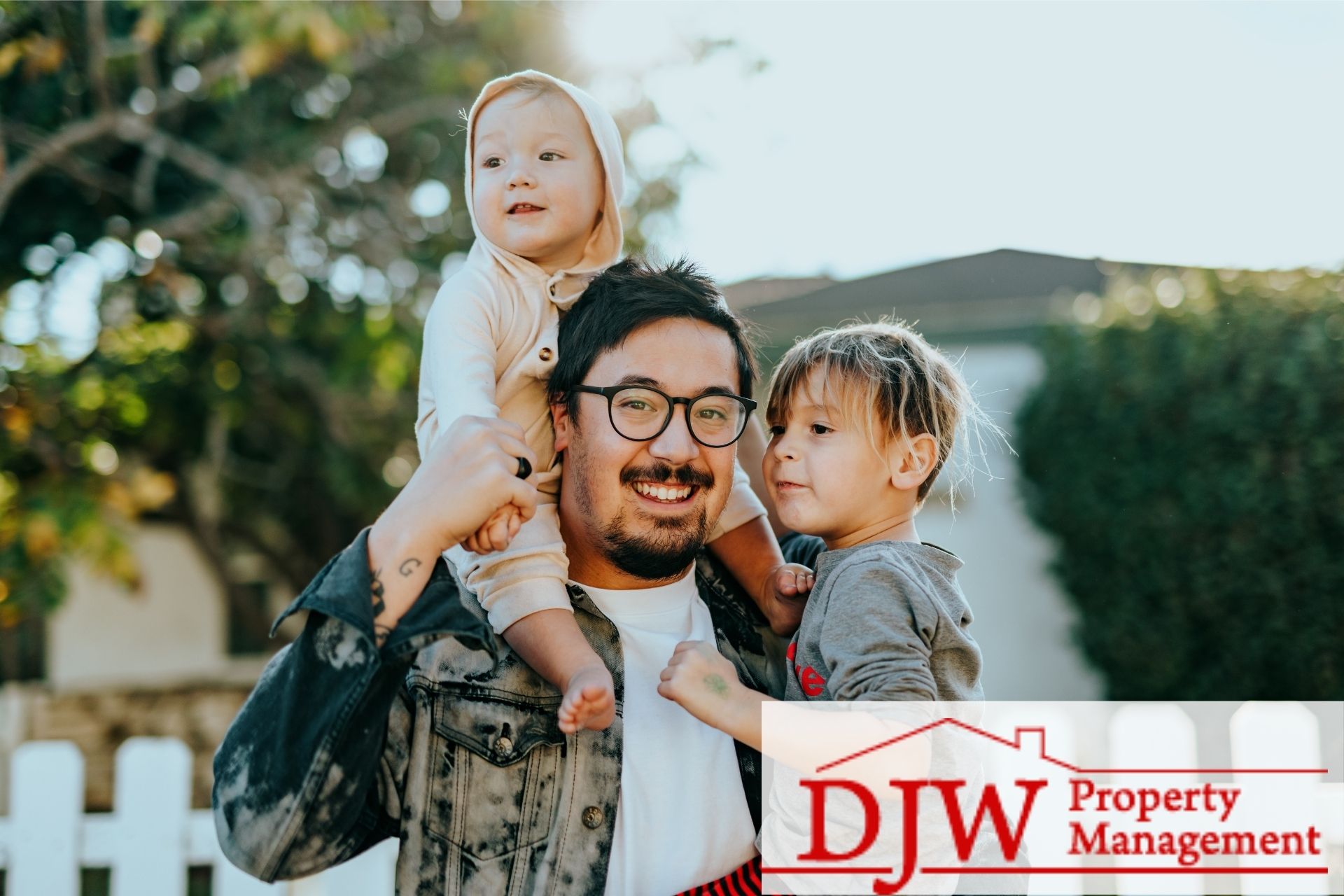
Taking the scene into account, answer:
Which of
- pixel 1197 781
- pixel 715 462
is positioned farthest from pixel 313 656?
pixel 1197 781

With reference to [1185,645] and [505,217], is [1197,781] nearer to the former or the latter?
[505,217]

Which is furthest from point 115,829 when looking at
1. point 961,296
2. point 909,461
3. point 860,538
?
point 961,296

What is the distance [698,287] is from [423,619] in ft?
2.96

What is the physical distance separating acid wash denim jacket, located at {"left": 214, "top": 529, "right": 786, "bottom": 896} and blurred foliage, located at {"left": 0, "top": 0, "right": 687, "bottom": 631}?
498cm

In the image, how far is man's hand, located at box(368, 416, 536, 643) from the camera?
1.72 meters

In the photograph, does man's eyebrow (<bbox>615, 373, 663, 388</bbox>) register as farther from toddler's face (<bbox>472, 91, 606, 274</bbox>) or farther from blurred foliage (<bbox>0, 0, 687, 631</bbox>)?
blurred foliage (<bbox>0, 0, 687, 631</bbox>)

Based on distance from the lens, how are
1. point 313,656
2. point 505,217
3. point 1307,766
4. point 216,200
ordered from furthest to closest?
point 216,200
point 1307,766
point 505,217
point 313,656

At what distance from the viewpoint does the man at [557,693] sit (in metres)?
1.71

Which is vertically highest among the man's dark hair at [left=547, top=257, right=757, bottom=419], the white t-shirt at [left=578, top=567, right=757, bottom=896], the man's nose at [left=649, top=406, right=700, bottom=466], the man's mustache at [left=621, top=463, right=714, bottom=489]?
the man's dark hair at [left=547, top=257, right=757, bottom=419]

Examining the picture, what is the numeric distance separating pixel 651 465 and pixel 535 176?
645 mm

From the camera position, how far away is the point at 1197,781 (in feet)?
12.4

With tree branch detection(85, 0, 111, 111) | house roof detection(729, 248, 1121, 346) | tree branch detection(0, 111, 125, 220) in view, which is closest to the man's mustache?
tree branch detection(85, 0, 111, 111)

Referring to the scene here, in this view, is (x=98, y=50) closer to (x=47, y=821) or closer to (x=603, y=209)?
(x=47, y=821)

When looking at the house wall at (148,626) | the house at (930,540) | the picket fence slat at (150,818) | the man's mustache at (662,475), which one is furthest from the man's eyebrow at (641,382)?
the house wall at (148,626)
